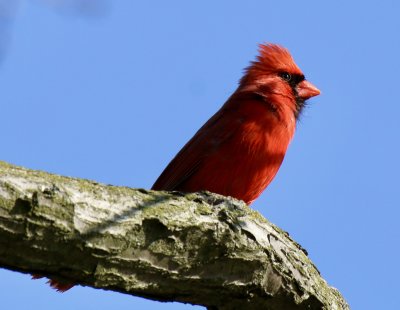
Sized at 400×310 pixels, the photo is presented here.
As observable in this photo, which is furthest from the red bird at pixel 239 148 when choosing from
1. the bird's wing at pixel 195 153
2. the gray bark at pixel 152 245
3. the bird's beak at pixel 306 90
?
the gray bark at pixel 152 245

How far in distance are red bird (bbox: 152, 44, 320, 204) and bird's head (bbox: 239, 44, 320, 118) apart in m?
0.02

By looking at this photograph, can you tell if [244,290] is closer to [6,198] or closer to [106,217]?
[106,217]

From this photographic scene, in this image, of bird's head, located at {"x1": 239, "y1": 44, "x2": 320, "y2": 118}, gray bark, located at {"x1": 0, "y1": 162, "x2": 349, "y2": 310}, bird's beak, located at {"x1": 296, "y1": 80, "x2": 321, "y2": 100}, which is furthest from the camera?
bird's beak, located at {"x1": 296, "y1": 80, "x2": 321, "y2": 100}

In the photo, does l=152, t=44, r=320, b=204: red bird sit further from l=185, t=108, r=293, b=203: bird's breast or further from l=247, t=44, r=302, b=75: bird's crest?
l=247, t=44, r=302, b=75: bird's crest

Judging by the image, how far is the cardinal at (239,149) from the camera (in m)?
4.58

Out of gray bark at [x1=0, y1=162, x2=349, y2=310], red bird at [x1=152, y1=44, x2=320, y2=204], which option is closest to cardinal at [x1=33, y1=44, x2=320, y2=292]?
red bird at [x1=152, y1=44, x2=320, y2=204]

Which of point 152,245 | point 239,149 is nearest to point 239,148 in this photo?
point 239,149

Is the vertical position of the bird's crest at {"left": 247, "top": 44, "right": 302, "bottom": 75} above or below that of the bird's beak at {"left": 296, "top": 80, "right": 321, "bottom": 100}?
above

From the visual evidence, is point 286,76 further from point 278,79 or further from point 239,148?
point 239,148

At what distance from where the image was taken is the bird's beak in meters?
5.47

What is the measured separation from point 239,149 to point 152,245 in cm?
206

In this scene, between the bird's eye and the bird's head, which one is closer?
the bird's head

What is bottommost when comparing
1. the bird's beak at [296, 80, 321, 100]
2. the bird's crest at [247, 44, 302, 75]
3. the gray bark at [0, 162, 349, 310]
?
the gray bark at [0, 162, 349, 310]

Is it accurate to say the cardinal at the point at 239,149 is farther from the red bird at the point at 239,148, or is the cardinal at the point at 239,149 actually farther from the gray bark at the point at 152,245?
the gray bark at the point at 152,245
